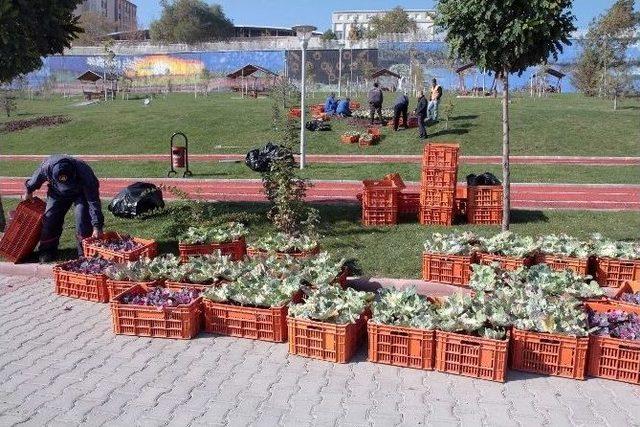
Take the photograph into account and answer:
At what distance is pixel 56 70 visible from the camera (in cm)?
6219

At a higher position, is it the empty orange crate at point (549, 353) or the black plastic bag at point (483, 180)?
the black plastic bag at point (483, 180)

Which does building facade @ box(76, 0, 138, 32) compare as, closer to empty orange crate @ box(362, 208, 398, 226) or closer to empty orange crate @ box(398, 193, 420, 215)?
empty orange crate @ box(398, 193, 420, 215)

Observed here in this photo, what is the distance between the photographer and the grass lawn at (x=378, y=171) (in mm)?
16844

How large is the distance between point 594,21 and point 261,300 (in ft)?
130

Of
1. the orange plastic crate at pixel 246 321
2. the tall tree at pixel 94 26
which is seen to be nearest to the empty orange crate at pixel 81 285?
the orange plastic crate at pixel 246 321

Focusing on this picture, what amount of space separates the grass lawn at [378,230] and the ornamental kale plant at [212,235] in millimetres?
846

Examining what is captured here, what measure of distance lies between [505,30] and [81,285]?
6.69m

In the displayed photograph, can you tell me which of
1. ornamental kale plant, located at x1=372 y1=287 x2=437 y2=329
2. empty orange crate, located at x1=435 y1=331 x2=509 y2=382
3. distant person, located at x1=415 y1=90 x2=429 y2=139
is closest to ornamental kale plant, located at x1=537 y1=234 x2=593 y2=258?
ornamental kale plant, located at x1=372 y1=287 x2=437 y2=329

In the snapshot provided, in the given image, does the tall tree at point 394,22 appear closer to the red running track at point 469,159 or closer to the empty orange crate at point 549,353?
the red running track at point 469,159

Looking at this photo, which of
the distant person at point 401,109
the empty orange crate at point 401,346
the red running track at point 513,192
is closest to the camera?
the empty orange crate at point 401,346

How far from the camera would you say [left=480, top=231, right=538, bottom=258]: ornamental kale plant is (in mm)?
7980

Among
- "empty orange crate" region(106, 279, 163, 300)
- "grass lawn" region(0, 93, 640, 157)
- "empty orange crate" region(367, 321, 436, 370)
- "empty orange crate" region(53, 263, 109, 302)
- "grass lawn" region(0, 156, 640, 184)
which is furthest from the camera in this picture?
"grass lawn" region(0, 93, 640, 157)

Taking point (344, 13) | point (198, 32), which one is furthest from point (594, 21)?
point (344, 13)

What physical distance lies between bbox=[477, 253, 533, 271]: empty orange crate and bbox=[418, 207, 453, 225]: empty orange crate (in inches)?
112
